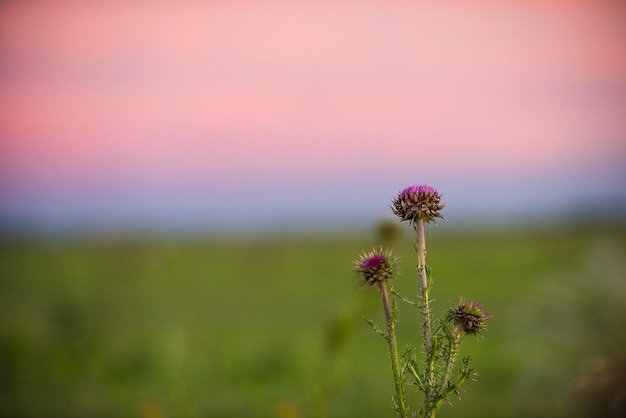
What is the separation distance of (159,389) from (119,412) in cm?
251

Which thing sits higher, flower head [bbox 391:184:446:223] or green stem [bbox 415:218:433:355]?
flower head [bbox 391:184:446:223]

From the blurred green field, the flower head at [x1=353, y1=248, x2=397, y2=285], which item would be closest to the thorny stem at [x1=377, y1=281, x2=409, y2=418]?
the flower head at [x1=353, y1=248, x2=397, y2=285]

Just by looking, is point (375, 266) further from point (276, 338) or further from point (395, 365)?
point (276, 338)

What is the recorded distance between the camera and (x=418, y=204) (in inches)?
77.3

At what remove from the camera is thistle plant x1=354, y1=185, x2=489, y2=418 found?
73.1 inches

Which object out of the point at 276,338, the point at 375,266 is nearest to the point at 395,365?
the point at 375,266

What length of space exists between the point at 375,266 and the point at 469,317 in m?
0.31

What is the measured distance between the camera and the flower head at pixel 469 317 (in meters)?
2.01

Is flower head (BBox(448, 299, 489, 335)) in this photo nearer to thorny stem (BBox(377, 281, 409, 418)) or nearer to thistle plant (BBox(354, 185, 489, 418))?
thistle plant (BBox(354, 185, 489, 418))

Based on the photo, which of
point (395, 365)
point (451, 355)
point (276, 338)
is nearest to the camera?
point (395, 365)

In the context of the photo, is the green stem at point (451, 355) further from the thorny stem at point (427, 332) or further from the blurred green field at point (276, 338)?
the blurred green field at point (276, 338)

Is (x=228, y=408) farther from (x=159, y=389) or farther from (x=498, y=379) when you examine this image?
(x=498, y=379)

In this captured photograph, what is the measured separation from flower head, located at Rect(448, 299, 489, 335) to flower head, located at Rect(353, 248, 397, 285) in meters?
0.22

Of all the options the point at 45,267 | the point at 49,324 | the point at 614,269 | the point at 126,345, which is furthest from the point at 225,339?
the point at 45,267
